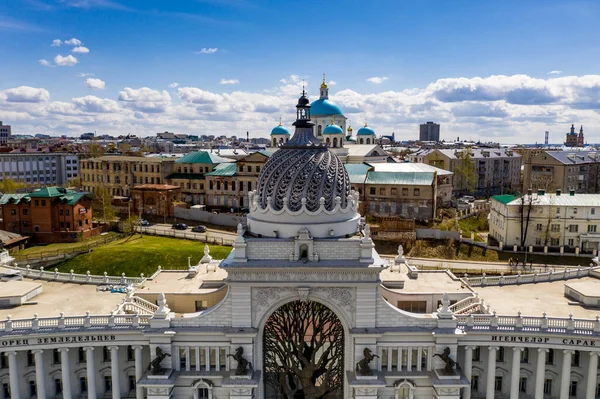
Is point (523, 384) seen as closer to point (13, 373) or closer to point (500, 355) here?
point (500, 355)

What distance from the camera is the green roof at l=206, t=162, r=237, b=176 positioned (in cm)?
11062

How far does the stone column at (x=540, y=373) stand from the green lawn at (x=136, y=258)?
47339mm

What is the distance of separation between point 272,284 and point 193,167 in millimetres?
86863

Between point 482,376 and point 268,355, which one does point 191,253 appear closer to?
point 268,355

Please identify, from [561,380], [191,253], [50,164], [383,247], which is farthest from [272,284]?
[50,164]

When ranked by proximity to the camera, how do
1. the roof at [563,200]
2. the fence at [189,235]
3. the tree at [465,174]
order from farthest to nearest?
the tree at [465,174], the fence at [189,235], the roof at [563,200]

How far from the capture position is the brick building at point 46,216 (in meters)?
88.0

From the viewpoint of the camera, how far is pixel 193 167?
11956 centimetres

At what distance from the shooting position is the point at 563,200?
3162 inches

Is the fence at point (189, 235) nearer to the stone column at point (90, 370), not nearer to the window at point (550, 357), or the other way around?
the stone column at point (90, 370)

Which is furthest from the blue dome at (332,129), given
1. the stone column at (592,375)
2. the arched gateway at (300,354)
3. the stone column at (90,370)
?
the stone column at (90,370)

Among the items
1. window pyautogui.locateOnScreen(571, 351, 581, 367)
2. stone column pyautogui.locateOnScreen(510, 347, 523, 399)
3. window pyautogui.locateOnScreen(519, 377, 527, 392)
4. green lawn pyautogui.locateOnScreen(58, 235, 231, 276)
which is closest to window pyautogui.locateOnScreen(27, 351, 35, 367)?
green lawn pyautogui.locateOnScreen(58, 235, 231, 276)

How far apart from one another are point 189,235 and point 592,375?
6546cm

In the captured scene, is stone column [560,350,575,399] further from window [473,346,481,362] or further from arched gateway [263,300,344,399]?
arched gateway [263,300,344,399]
